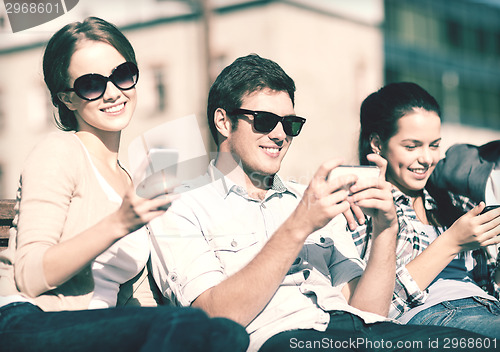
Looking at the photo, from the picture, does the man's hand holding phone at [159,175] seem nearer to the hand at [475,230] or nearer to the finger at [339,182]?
the finger at [339,182]

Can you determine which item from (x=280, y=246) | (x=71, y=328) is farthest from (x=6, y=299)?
(x=280, y=246)

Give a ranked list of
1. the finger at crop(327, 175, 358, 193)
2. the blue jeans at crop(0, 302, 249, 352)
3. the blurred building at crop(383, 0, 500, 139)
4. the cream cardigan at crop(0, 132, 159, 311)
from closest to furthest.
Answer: the blue jeans at crop(0, 302, 249, 352) → the cream cardigan at crop(0, 132, 159, 311) → the finger at crop(327, 175, 358, 193) → the blurred building at crop(383, 0, 500, 139)

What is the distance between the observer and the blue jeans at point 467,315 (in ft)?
8.87

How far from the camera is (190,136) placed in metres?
2.45

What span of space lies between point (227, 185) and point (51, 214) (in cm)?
84

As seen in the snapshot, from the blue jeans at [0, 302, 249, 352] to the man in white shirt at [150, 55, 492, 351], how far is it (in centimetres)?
33

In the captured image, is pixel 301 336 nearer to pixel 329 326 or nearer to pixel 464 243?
pixel 329 326

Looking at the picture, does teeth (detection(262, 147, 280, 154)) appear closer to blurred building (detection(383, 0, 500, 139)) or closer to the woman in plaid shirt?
the woman in plaid shirt

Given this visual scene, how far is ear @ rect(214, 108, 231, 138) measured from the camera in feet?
9.02

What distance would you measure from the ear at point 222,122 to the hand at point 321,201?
2.33 ft

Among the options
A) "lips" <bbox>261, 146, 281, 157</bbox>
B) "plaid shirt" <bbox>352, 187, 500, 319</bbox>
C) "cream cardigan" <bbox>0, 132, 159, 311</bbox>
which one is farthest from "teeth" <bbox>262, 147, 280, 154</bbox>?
"cream cardigan" <bbox>0, 132, 159, 311</bbox>

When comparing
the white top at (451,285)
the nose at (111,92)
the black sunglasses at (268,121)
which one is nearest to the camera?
the nose at (111,92)

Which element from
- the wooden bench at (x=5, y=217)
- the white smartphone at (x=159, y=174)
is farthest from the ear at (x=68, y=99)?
the wooden bench at (x=5, y=217)

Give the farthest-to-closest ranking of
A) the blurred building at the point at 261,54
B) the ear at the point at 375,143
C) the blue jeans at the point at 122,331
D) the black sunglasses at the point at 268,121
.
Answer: the blurred building at the point at 261,54 → the ear at the point at 375,143 → the black sunglasses at the point at 268,121 → the blue jeans at the point at 122,331
